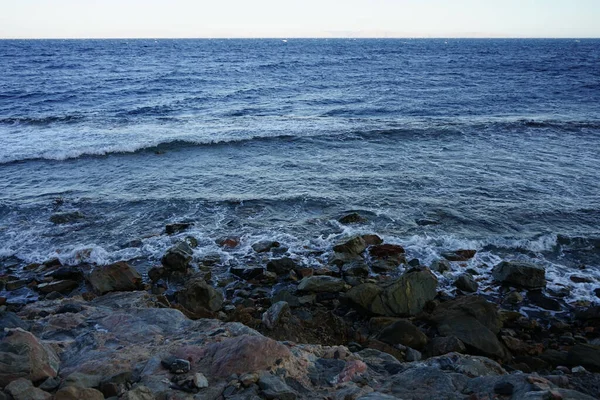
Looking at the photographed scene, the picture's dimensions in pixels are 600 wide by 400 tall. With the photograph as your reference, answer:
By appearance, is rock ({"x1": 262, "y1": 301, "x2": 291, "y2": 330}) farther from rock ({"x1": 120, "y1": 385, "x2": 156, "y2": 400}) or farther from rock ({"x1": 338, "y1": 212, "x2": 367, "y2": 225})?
rock ({"x1": 338, "y1": 212, "x2": 367, "y2": 225})

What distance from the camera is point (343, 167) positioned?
20172mm

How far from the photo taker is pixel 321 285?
10461 millimetres

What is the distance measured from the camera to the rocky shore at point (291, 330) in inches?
220

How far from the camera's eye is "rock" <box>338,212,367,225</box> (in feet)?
47.4

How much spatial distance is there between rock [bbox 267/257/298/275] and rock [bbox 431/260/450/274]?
12.0ft

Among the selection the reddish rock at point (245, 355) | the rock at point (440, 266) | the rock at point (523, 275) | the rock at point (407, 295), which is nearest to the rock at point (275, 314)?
the rock at point (407, 295)

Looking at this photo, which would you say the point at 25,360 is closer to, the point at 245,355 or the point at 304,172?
the point at 245,355

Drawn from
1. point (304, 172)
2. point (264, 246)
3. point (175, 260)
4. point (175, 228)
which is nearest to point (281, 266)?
point (264, 246)

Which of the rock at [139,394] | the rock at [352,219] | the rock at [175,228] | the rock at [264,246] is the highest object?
the rock at [139,394]

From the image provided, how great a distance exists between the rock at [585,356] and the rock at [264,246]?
764 centimetres

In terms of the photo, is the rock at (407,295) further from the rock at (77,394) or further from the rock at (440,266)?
the rock at (77,394)

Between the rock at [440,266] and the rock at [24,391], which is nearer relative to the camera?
the rock at [24,391]

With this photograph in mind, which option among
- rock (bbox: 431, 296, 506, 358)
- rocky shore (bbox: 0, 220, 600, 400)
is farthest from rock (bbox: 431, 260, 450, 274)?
rock (bbox: 431, 296, 506, 358)

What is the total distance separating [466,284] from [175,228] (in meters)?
8.76
